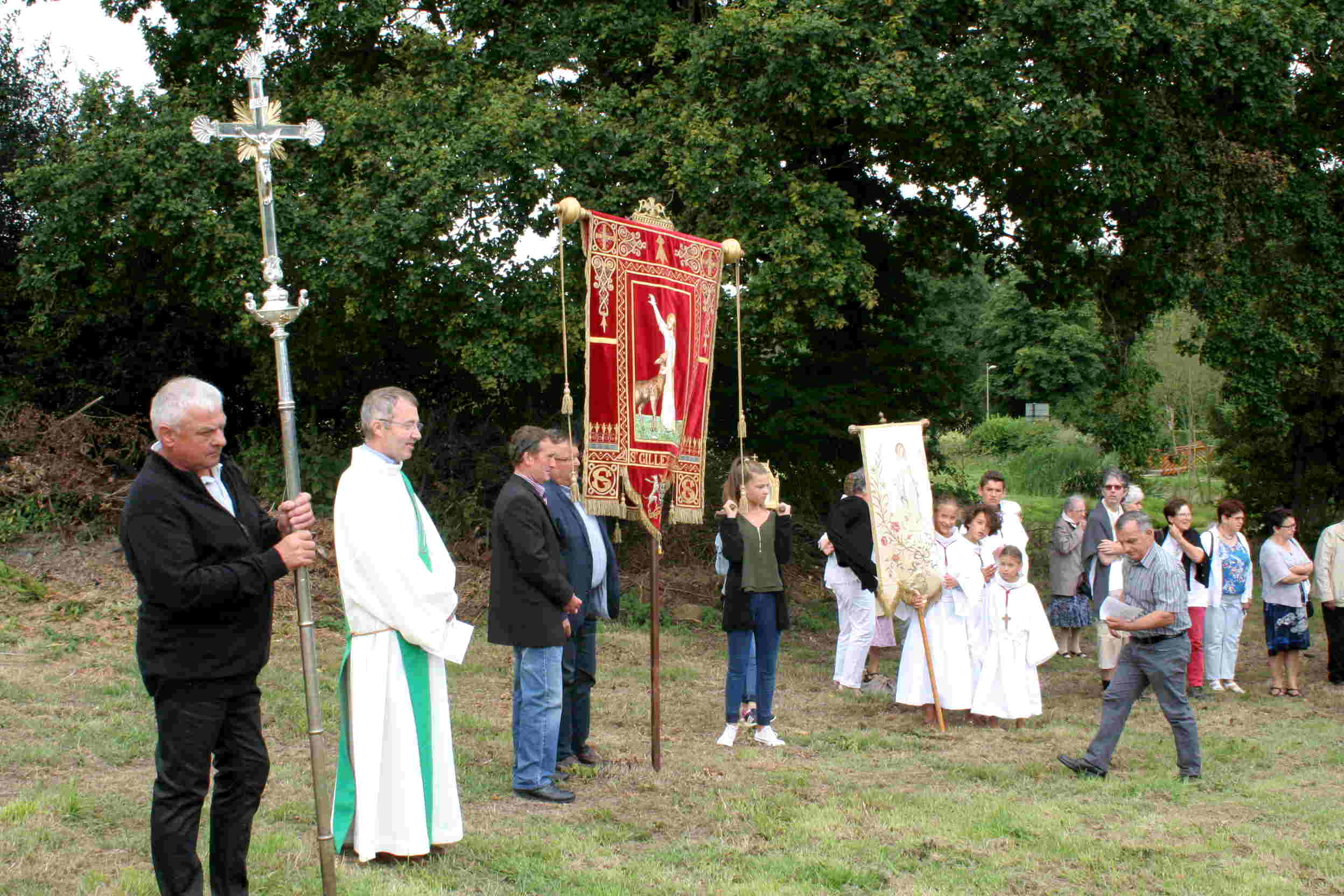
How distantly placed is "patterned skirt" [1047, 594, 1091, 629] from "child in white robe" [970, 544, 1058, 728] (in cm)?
344

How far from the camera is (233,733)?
4715 mm

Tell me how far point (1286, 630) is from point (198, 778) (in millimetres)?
9759

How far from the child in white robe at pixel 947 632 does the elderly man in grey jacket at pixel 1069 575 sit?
3106 mm

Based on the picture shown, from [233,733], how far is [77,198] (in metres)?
11.1

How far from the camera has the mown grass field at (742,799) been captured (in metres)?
5.67

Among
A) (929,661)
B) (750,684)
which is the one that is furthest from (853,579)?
(750,684)

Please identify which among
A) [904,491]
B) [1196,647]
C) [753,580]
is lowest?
[1196,647]

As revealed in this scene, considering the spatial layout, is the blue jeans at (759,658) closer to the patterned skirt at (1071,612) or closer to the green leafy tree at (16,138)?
the patterned skirt at (1071,612)

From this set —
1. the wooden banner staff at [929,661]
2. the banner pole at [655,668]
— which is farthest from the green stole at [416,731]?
the wooden banner staff at [929,661]

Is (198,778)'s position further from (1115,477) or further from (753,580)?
(1115,477)

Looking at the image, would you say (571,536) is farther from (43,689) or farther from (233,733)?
(43,689)

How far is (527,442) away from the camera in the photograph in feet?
22.8

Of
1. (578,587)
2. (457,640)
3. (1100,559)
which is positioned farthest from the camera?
(1100,559)

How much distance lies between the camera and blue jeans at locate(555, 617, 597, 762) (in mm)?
7680
